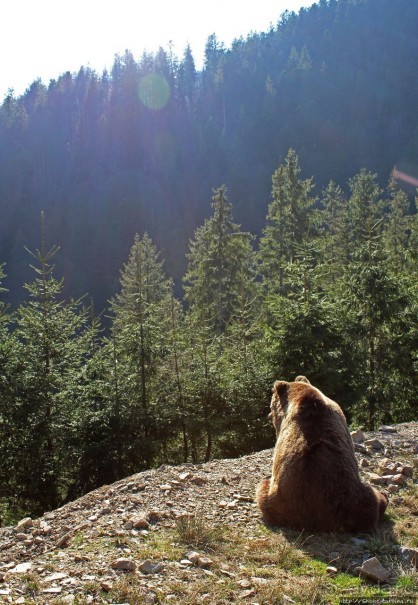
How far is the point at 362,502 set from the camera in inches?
173

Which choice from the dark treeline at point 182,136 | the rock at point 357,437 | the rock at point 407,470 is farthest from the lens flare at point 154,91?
the rock at point 407,470

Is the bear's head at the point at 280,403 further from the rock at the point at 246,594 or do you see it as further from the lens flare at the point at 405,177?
the lens flare at the point at 405,177

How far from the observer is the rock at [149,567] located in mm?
3713

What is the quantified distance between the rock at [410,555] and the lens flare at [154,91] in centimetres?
11165

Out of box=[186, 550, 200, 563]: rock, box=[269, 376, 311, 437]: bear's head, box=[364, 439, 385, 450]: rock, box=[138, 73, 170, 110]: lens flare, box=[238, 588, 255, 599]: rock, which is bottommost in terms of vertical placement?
Result: box=[238, 588, 255, 599]: rock

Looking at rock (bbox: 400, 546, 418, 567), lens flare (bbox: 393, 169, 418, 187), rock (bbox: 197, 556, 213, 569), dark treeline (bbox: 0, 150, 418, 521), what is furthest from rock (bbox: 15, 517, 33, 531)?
lens flare (bbox: 393, 169, 418, 187)

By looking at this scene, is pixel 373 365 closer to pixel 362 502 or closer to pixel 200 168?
pixel 362 502

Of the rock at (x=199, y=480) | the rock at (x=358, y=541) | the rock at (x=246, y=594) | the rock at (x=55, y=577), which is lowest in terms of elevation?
the rock at (x=246, y=594)

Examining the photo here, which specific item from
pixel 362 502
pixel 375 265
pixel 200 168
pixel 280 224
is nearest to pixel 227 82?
pixel 200 168

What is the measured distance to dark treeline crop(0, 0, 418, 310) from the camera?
88438 millimetres

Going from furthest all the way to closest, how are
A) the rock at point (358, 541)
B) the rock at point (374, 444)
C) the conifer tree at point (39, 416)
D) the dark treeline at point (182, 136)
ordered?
the dark treeline at point (182, 136) < the conifer tree at point (39, 416) < the rock at point (374, 444) < the rock at point (358, 541)

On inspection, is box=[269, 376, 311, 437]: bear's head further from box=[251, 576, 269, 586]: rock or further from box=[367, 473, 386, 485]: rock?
box=[251, 576, 269, 586]: rock

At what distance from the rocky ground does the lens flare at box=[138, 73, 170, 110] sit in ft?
361

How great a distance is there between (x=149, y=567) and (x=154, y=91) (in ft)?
373
